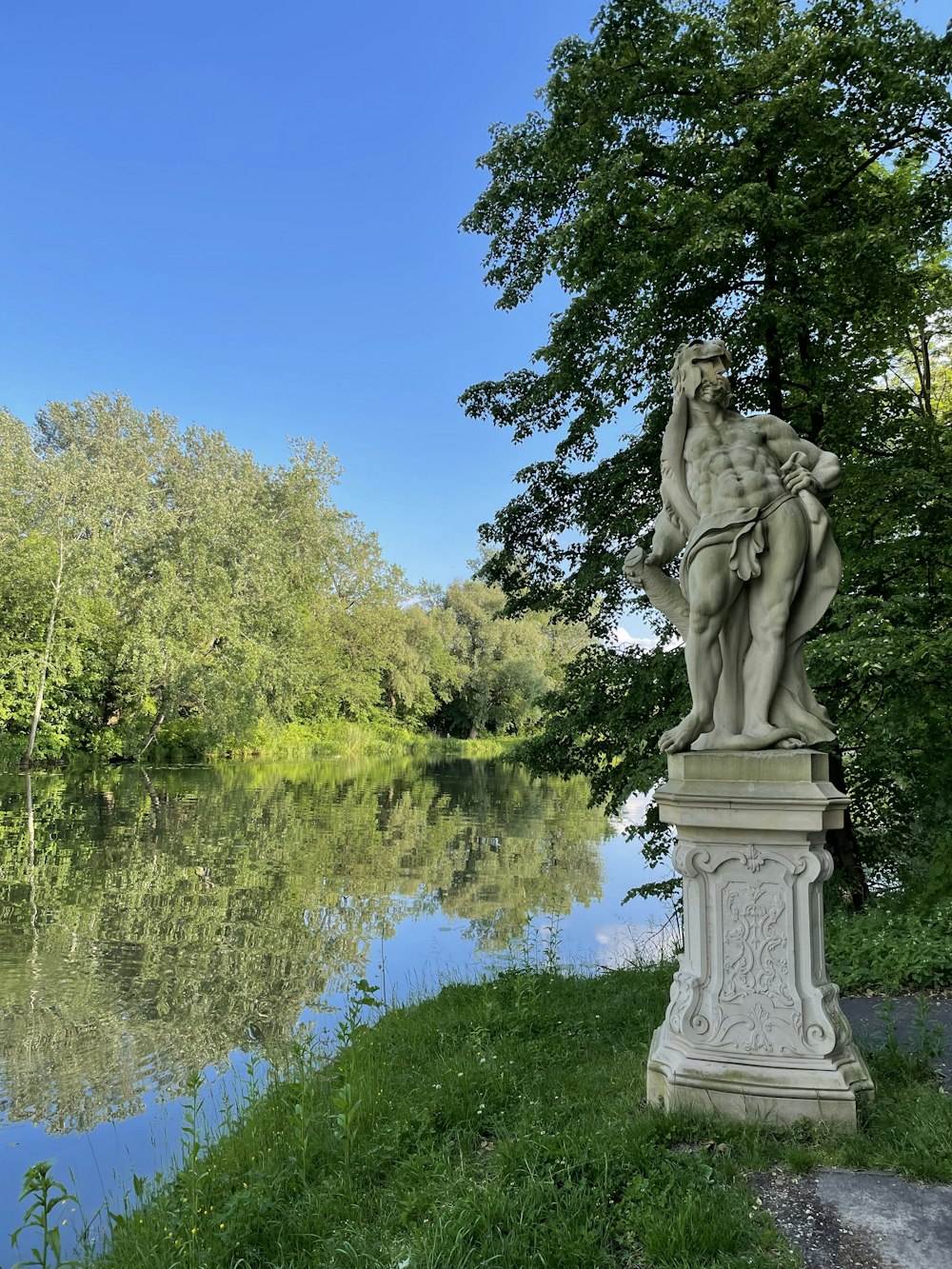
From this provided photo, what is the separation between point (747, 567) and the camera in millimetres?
3688

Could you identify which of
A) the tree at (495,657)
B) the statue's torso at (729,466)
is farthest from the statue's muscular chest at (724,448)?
the tree at (495,657)

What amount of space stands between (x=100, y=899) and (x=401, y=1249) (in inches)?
348

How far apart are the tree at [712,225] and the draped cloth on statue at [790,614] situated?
3548 millimetres

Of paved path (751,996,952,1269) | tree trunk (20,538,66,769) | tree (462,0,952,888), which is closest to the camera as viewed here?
paved path (751,996,952,1269)

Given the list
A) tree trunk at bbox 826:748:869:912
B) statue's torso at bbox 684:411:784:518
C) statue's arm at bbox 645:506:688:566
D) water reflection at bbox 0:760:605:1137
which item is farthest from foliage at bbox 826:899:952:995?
water reflection at bbox 0:760:605:1137

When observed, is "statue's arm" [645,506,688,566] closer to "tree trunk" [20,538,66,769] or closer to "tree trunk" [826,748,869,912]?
"tree trunk" [826,748,869,912]

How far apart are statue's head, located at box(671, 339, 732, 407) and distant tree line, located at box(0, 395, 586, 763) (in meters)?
16.9

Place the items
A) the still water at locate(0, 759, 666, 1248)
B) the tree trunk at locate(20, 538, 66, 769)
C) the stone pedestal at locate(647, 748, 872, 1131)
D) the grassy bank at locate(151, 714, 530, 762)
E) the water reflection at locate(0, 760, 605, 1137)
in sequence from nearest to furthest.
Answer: the stone pedestal at locate(647, 748, 872, 1131), the still water at locate(0, 759, 666, 1248), the water reflection at locate(0, 760, 605, 1137), the tree trunk at locate(20, 538, 66, 769), the grassy bank at locate(151, 714, 530, 762)

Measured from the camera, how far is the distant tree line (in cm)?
2534

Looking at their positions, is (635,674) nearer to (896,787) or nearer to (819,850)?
(896,787)

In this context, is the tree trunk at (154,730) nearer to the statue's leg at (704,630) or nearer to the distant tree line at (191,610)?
the distant tree line at (191,610)

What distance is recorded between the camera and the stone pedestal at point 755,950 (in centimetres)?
321

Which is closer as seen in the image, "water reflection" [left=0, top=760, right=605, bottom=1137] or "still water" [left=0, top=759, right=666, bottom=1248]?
"still water" [left=0, top=759, right=666, bottom=1248]

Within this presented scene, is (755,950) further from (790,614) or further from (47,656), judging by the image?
(47,656)
